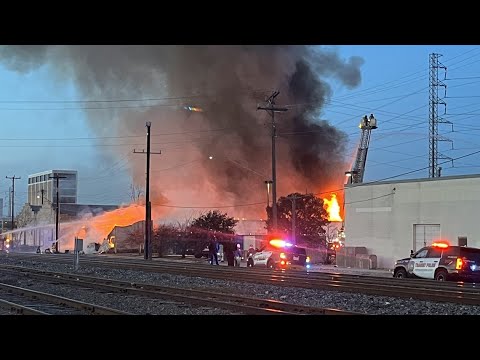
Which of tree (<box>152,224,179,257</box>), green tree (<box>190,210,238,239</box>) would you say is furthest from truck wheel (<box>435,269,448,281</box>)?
tree (<box>152,224,179,257</box>)

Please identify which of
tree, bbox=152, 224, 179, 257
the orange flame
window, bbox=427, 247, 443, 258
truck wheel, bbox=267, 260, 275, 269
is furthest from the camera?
the orange flame

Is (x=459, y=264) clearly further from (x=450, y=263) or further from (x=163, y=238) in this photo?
(x=163, y=238)

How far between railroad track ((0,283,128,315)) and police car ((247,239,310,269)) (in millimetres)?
15394

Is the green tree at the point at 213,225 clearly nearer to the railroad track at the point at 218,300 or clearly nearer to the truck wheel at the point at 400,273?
the truck wheel at the point at 400,273

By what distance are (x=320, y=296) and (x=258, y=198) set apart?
59.3 m

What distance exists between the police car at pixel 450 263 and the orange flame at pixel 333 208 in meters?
39.5

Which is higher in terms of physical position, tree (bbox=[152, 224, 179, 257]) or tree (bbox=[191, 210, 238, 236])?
tree (bbox=[191, 210, 238, 236])

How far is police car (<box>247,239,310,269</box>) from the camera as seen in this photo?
103ft

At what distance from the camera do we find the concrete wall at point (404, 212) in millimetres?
34812

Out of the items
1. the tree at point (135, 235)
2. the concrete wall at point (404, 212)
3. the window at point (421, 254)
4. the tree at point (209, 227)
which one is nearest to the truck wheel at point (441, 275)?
the window at point (421, 254)

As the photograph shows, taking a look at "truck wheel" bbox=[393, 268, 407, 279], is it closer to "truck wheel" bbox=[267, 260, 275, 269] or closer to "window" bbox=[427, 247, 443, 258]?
"window" bbox=[427, 247, 443, 258]

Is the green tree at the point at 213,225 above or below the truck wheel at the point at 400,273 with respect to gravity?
above
